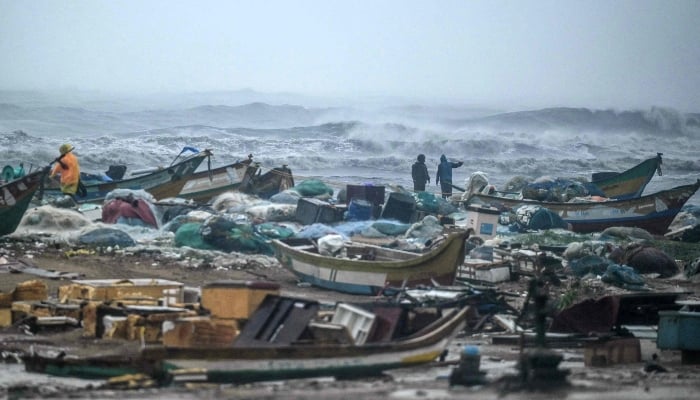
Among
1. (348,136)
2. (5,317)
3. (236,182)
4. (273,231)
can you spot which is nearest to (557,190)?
(236,182)

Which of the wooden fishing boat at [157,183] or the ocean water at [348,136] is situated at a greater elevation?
the wooden fishing boat at [157,183]

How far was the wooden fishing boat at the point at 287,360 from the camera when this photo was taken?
6.75 m

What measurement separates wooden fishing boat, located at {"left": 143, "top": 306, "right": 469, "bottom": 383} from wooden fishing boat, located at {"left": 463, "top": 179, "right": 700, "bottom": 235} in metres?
11.6

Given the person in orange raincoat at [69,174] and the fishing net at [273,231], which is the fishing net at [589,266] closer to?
the fishing net at [273,231]

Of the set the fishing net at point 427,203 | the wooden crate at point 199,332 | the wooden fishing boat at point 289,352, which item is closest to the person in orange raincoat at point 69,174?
the fishing net at point 427,203

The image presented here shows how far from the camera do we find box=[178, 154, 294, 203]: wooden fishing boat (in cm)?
1966

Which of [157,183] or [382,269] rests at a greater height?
[382,269]

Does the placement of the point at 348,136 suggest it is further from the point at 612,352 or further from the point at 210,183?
the point at 612,352

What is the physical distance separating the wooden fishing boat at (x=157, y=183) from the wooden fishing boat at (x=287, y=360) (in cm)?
1220

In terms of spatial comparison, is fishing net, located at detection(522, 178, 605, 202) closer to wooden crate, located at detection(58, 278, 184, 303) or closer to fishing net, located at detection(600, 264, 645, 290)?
fishing net, located at detection(600, 264, 645, 290)

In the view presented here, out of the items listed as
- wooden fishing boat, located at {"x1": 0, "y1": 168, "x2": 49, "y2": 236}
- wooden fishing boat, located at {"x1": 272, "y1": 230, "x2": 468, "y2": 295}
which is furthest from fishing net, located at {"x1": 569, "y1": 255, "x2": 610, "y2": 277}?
wooden fishing boat, located at {"x1": 0, "y1": 168, "x2": 49, "y2": 236}

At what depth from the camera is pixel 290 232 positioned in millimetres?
15094

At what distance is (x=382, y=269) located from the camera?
38.3ft

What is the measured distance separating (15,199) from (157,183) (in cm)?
517
